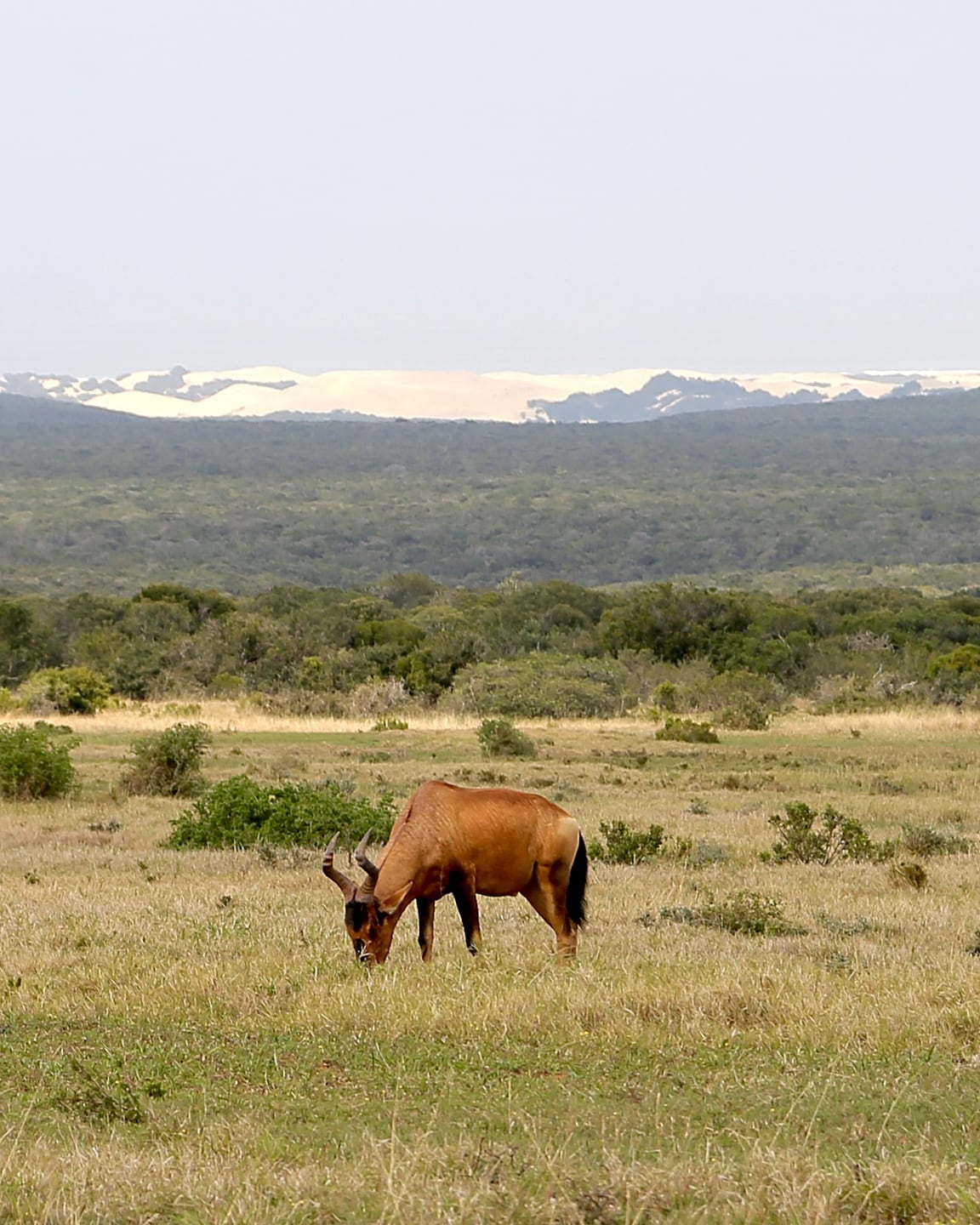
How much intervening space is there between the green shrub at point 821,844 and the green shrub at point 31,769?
35.1 ft

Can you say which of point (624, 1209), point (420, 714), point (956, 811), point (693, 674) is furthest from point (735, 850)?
point (693, 674)

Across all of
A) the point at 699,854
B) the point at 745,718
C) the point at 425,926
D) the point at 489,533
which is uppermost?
the point at 425,926

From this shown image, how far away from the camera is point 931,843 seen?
54.6 ft

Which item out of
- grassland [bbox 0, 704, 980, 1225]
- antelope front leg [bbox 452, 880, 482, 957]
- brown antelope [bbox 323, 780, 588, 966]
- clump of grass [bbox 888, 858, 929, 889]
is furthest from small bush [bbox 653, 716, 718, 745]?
antelope front leg [bbox 452, 880, 482, 957]

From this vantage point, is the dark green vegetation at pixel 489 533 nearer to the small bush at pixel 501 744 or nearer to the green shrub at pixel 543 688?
the green shrub at pixel 543 688

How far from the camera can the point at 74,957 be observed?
1005 centimetres

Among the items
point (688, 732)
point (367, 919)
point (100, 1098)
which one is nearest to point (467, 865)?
point (367, 919)

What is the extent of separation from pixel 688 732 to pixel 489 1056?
24929 mm

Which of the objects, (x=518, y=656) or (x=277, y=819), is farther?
(x=518, y=656)

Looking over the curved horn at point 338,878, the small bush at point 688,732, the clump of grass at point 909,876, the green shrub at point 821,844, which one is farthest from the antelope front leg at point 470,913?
the small bush at point 688,732

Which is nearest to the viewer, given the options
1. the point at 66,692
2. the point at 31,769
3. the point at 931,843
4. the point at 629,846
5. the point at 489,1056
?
the point at 489,1056

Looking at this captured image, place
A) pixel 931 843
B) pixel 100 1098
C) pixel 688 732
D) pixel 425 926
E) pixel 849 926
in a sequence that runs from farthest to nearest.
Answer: pixel 688 732, pixel 931 843, pixel 849 926, pixel 425 926, pixel 100 1098

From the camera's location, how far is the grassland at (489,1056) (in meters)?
5.17

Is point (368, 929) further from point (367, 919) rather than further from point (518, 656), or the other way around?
point (518, 656)
